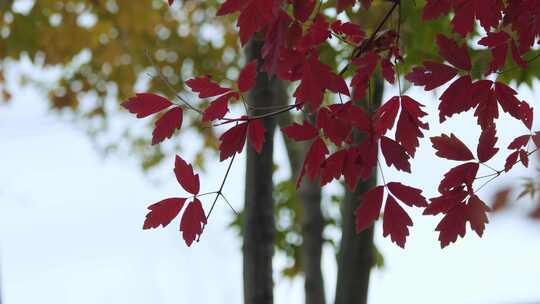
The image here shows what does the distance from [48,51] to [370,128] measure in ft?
7.27

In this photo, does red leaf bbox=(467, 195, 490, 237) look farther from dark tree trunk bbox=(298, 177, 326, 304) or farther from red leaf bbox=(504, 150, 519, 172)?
dark tree trunk bbox=(298, 177, 326, 304)

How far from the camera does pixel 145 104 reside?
846 mm

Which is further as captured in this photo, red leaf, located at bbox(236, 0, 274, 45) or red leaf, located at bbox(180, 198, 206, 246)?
red leaf, located at bbox(180, 198, 206, 246)

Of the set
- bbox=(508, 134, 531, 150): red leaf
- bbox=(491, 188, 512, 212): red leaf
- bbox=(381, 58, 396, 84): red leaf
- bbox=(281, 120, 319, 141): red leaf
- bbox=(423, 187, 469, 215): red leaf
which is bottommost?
bbox=(491, 188, 512, 212): red leaf

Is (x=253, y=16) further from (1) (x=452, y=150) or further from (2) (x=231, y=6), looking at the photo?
(1) (x=452, y=150)

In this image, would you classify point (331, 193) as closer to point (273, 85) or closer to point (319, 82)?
point (273, 85)

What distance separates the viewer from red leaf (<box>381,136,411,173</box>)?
80 cm

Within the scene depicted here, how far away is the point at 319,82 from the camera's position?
78cm

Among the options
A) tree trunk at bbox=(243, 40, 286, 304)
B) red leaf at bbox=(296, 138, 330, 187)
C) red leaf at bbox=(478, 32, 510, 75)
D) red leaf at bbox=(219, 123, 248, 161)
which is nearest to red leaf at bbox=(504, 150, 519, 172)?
red leaf at bbox=(478, 32, 510, 75)

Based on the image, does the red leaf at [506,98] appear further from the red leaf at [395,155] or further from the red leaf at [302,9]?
the red leaf at [302,9]

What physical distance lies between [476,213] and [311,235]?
2.77ft

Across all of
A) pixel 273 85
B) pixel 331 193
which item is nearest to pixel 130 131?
pixel 331 193

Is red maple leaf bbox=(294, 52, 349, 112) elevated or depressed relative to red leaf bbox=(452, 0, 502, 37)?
depressed

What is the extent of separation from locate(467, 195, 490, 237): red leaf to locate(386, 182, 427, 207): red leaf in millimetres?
60
